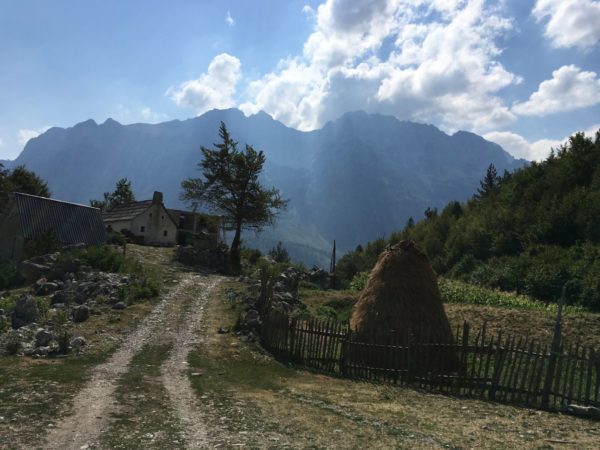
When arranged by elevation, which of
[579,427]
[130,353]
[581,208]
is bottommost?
[130,353]

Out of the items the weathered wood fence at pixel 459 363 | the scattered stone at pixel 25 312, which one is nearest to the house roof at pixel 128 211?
the scattered stone at pixel 25 312

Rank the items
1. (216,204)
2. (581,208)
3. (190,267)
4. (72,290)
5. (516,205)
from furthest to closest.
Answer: (516,205) → (581,208) → (216,204) → (190,267) → (72,290)

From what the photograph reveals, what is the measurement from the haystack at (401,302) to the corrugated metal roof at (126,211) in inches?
1678

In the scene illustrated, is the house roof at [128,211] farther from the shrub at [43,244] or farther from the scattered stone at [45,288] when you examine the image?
the scattered stone at [45,288]

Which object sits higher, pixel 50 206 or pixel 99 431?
pixel 50 206

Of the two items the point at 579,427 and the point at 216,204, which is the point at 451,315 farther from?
the point at 216,204

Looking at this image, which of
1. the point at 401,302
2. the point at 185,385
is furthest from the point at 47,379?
the point at 401,302

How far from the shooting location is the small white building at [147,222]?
54469 mm

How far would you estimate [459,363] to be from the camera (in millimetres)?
13852

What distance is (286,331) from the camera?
1686cm

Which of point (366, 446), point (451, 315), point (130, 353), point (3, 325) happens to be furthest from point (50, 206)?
point (366, 446)

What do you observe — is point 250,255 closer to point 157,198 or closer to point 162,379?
point 157,198

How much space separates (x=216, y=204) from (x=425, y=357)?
1327 inches

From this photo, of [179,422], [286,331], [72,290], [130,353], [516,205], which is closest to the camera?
[179,422]
